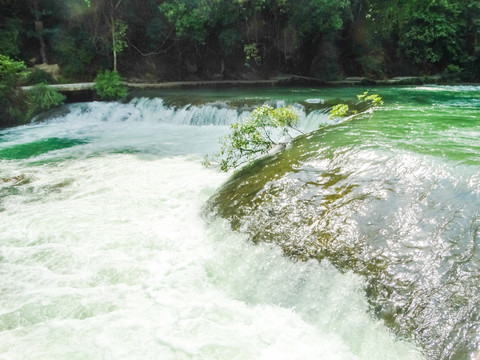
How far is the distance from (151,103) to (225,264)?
10.3 m

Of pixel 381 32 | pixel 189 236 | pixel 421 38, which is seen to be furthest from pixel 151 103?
pixel 421 38

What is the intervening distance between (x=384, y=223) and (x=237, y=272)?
61.5 inches

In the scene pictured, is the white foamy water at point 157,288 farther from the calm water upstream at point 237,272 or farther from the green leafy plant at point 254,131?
the green leafy plant at point 254,131

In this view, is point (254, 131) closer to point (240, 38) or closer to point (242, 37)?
point (240, 38)

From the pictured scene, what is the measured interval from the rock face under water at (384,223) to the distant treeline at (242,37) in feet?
39.5

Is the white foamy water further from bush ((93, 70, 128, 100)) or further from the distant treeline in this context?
the distant treeline

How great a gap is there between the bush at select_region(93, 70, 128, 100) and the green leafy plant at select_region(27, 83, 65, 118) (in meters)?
1.67

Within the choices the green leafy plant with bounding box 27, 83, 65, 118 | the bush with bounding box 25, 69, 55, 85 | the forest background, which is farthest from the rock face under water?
the bush with bounding box 25, 69, 55, 85

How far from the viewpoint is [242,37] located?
17.5m

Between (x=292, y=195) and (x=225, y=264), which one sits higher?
(x=292, y=195)

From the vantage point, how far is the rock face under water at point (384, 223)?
264 cm

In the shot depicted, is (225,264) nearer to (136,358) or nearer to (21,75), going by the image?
(136,358)

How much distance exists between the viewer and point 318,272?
3.31 m

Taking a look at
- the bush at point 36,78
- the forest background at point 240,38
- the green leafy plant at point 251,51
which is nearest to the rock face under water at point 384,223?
the forest background at point 240,38
